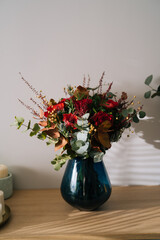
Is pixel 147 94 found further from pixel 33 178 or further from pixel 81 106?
pixel 33 178

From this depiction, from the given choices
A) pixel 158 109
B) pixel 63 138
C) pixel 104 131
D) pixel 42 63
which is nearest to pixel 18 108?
pixel 42 63

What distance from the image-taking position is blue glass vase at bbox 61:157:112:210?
2.76 feet

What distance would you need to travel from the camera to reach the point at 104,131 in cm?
78

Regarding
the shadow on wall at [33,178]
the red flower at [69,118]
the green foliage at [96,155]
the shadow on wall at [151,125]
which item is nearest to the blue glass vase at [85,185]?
the green foliage at [96,155]

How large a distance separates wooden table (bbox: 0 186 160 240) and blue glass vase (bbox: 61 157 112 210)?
2.4 inches

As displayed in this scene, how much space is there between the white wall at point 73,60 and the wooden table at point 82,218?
0.55 ft

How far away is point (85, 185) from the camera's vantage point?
84 centimetres

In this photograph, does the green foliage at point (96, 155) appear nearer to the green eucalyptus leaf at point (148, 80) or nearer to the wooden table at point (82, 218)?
the wooden table at point (82, 218)

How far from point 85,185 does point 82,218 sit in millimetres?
131

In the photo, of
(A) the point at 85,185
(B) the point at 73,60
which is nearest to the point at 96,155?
(A) the point at 85,185

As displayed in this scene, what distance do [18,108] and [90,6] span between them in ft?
2.23

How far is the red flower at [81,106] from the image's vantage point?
770mm

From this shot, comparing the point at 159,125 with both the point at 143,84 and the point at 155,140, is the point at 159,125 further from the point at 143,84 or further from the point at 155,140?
the point at 143,84

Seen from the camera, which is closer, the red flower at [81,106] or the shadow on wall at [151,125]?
the red flower at [81,106]
